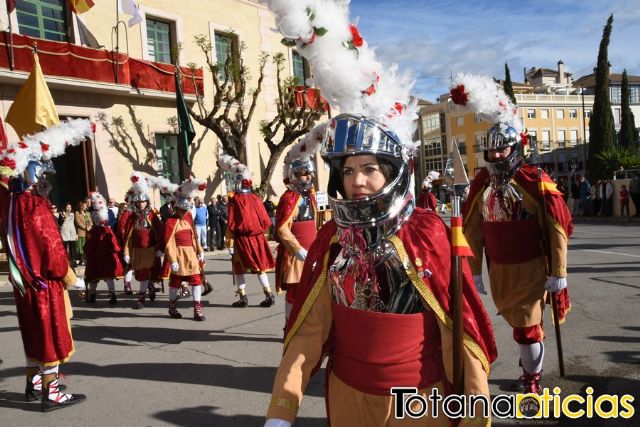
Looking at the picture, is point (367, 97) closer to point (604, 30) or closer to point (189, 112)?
point (189, 112)

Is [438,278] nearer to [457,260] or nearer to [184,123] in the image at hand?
[457,260]

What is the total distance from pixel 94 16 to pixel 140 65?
1951mm

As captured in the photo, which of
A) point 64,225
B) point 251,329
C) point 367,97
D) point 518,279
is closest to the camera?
point 367,97

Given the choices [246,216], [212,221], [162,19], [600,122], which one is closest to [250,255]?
[246,216]

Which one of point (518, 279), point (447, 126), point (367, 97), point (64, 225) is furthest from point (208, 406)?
point (447, 126)

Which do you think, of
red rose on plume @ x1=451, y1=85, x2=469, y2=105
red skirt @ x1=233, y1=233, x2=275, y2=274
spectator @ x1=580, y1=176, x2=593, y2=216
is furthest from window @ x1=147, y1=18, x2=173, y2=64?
spectator @ x1=580, y1=176, x2=593, y2=216

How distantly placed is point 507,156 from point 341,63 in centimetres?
225

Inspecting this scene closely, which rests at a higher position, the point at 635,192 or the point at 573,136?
the point at 573,136

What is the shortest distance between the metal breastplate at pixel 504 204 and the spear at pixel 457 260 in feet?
7.39

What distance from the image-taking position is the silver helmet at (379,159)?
6.98 ft

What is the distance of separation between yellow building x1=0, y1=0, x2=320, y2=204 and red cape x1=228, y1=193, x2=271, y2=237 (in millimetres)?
9226

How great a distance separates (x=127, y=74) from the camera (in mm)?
15984

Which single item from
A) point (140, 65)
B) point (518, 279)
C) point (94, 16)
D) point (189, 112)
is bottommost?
point (518, 279)

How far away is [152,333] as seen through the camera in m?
6.83
